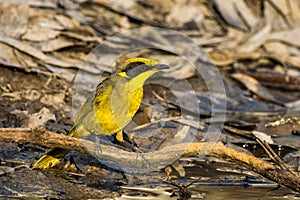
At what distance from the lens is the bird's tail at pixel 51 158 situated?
5684 mm

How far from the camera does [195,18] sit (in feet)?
33.6

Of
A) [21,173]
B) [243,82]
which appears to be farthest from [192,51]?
[21,173]

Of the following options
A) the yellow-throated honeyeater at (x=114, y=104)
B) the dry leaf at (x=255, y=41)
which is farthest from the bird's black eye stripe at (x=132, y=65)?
the dry leaf at (x=255, y=41)

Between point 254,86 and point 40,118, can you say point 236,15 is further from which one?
point 40,118

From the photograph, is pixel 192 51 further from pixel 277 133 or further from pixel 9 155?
pixel 9 155

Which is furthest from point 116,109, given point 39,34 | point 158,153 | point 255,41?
point 255,41

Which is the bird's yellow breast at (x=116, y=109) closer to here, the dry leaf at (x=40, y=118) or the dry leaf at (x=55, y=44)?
the dry leaf at (x=40, y=118)

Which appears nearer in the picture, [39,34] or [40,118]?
[40,118]

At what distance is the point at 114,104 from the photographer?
6004 mm

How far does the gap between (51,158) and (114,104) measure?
69cm

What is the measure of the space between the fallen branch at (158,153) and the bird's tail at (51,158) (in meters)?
0.42

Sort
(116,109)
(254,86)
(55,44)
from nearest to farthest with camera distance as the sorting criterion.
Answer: (116,109) → (55,44) → (254,86)

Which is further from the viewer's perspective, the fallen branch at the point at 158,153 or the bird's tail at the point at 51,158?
the bird's tail at the point at 51,158

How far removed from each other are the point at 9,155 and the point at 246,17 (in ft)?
16.4
